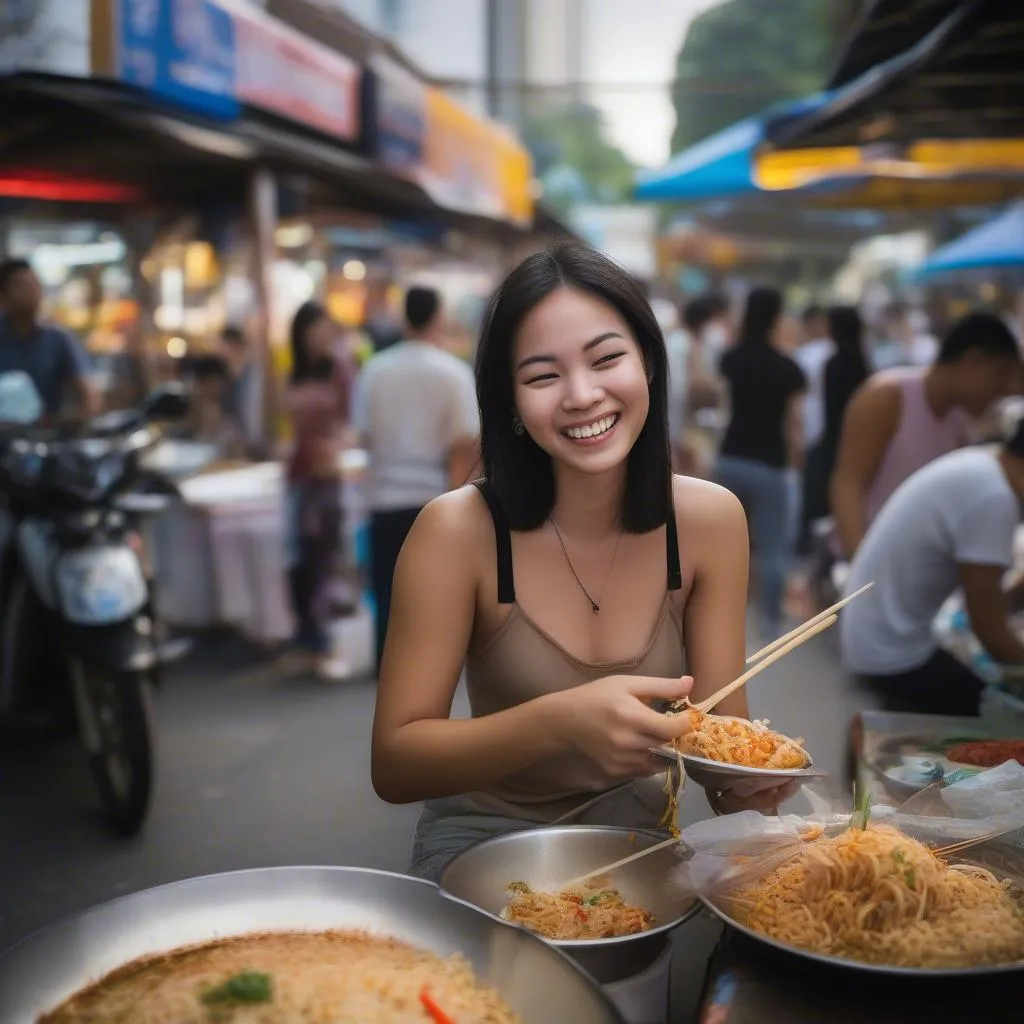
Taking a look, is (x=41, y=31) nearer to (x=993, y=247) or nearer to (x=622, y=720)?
(x=993, y=247)

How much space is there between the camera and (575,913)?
159 centimetres

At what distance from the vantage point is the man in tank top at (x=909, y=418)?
15.5ft

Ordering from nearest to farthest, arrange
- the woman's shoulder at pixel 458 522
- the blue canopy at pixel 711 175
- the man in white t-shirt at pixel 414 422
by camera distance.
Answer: the woman's shoulder at pixel 458 522 → the man in white t-shirt at pixel 414 422 → the blue canopy at pixel 711 175

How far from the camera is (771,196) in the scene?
31.3ft

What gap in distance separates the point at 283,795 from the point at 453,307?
1737cm

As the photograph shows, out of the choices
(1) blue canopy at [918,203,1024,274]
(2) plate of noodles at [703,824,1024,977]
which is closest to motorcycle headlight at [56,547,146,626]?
(2) plate of noodles at [703,824,1024,977]

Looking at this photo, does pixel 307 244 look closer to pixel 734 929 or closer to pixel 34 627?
pixel 34 627

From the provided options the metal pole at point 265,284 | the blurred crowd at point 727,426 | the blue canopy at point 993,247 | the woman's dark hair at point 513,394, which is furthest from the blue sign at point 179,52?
the woman's dark hair at point 513,394

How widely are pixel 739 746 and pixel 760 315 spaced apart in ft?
19.3

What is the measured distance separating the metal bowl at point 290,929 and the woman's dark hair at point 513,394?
85 centimetres

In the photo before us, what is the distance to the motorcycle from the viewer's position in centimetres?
448

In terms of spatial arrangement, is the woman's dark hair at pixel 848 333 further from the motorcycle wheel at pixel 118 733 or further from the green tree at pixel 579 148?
the green tree at pixel 579 148

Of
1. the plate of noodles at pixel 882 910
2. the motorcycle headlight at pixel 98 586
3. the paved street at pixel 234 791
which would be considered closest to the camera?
the plate of noodles at pixel 882 910

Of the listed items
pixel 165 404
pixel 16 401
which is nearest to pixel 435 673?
pixel 165 404
